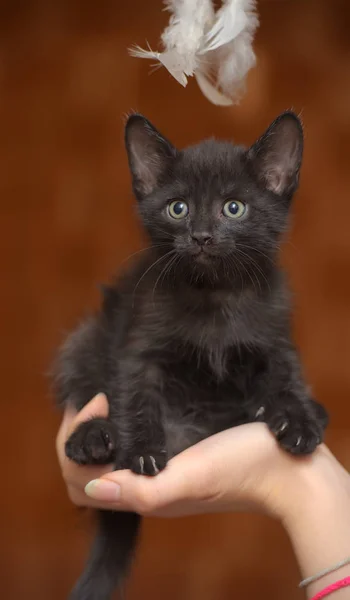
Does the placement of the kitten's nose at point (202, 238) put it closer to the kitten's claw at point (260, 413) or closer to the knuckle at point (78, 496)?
the kitten's claw at point (260, 413)

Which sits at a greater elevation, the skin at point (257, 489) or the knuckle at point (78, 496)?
the skin at point (257, 489)

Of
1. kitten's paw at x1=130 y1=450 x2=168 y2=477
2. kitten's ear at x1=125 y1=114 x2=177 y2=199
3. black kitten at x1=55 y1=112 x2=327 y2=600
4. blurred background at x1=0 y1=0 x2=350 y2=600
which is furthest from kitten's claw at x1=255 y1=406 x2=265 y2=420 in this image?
blurred background at x1=0 y1=0 x2=350 y2=600

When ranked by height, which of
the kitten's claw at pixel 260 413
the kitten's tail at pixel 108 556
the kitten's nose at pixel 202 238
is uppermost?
the kitten's nose at pixel 202 238

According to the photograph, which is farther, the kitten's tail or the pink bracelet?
the kitten's tail

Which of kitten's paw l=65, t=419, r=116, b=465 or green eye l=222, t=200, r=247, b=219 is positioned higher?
green eye l=222, t=200, r=247, b=219

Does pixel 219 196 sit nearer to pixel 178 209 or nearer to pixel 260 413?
pixel 178 209

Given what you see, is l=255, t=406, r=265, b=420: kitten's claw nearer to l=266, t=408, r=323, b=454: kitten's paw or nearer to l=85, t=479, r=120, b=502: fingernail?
l=266, t=408, r=323, b=454: kitten's paw

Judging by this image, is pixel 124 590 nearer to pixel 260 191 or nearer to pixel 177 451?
pixel 177 451

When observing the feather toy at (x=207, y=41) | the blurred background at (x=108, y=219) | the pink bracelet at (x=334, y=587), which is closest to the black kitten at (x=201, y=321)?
the feather toy at (x=207, y=41)

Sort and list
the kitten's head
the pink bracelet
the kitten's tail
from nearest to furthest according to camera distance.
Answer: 1. the pink bracelet
2. the kitten's head
3. the kitten's tail
